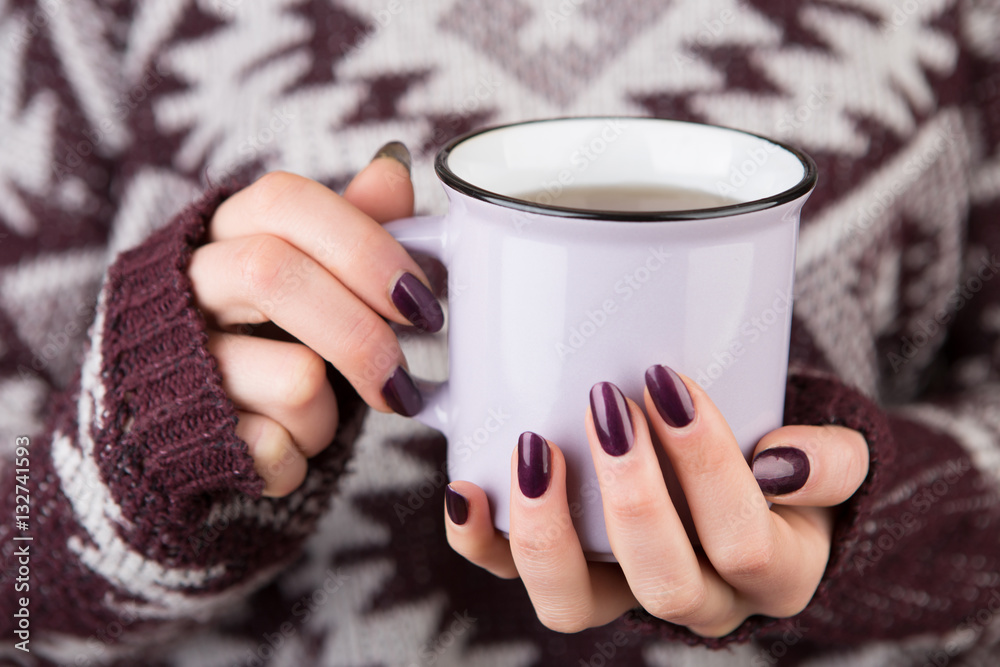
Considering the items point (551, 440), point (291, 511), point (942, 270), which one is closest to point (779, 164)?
point (551, 440)

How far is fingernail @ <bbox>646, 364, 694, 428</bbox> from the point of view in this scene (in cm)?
41

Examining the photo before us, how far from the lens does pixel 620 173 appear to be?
22.1 inches

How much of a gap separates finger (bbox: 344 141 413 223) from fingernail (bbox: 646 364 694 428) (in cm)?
24

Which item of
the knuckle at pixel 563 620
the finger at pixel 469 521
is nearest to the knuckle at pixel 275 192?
the finger at pixel 469 521

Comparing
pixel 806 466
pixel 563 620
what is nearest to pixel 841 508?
pixel 806 466

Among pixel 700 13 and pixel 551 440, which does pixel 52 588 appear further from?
pixel 700 13

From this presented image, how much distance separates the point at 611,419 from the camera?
41cm

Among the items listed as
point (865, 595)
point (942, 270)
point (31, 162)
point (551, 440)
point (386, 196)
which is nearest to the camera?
point (551, 440)

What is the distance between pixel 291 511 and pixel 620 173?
410 mm

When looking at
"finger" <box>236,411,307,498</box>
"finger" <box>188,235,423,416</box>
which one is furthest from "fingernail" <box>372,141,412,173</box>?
"finger" <box>236,411,307,498</box>

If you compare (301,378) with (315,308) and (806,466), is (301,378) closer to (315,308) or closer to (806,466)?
(315,308)

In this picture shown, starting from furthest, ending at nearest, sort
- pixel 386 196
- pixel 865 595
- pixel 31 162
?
pixel 31 162
pixel 865 595
pixel 386 196

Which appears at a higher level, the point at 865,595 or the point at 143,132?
the point at 143,132

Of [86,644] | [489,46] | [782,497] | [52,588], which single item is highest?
[489,46]
